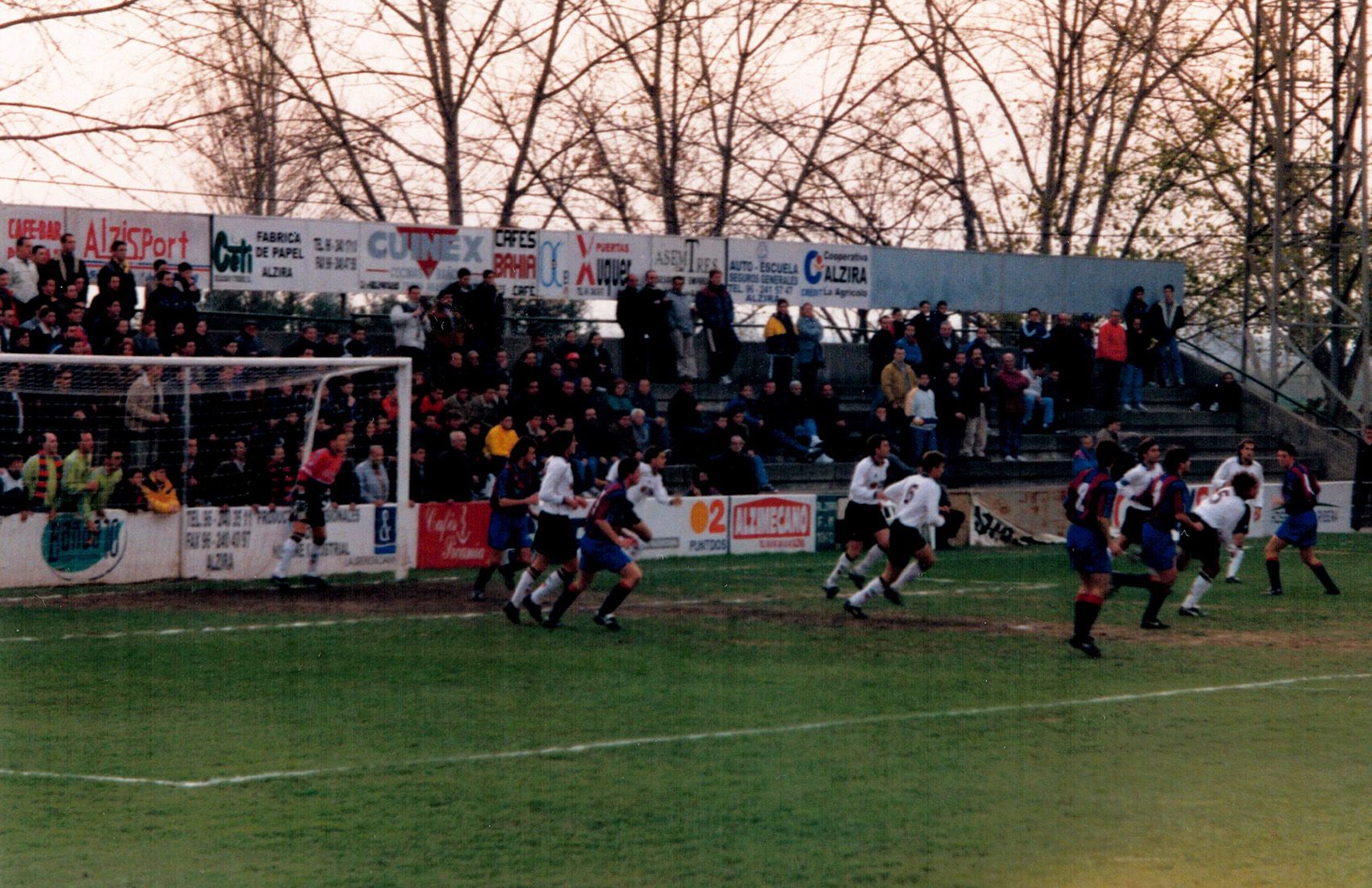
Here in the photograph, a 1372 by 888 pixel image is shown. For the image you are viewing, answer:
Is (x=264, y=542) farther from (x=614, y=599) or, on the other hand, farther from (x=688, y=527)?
(x=688, y=527)

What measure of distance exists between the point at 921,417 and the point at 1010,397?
2.62m

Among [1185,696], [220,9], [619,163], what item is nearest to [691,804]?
[1185,696]

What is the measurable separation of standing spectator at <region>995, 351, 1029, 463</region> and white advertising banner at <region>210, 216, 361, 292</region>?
1093 cm

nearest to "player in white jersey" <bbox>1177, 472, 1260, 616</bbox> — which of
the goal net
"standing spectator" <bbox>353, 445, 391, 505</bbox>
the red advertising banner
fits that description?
the red advertising banner

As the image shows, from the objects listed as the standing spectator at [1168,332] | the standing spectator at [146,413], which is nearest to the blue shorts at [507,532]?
the standing spectator at [146,413]

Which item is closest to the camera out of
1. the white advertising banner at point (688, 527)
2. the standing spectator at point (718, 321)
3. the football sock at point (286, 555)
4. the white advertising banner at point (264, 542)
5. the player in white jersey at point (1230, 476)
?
the football sock at point (286, 555)

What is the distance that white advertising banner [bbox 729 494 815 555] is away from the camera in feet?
84.5

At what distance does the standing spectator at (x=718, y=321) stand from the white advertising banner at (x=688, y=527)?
462 cm

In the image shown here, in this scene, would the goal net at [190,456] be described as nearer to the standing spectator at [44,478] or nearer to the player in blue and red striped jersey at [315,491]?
the standing spectator at [44,478]

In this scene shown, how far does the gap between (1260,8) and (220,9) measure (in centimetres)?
1918

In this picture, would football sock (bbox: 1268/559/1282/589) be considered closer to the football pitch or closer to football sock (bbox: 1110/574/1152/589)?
the football pitch

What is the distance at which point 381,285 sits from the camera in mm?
27109

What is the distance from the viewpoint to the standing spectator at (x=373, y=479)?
22.2 m

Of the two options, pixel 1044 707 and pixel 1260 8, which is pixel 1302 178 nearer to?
pixel 1260 8
